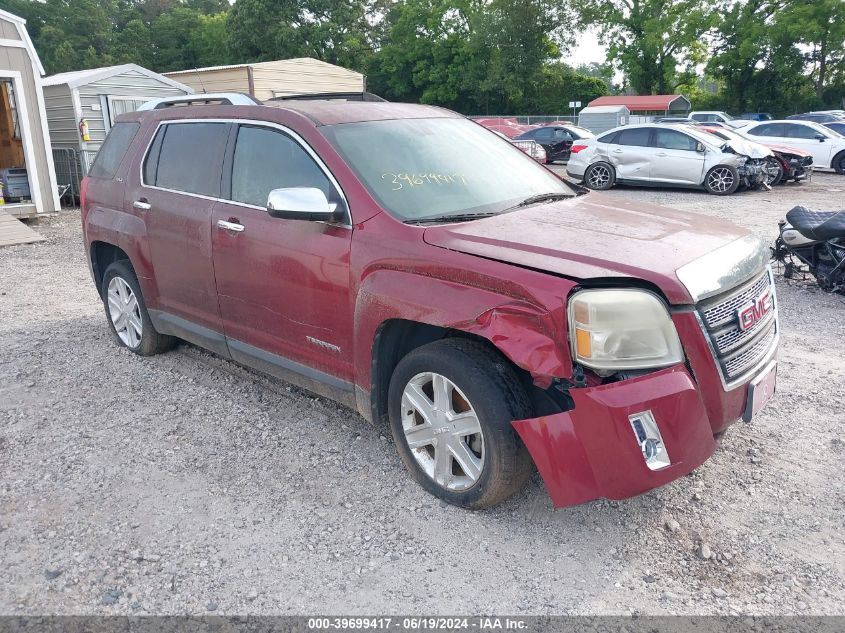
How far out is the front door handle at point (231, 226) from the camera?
407 centimetres

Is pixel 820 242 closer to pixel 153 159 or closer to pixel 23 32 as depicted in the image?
pixel 153 159

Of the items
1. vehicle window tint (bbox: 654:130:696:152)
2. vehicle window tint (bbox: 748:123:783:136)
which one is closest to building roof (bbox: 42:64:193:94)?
vehicle window tint (bbox: 654:130:696:152)

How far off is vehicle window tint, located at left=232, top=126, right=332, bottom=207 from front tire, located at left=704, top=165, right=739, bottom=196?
44.8ft

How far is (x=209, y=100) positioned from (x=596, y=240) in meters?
3.00

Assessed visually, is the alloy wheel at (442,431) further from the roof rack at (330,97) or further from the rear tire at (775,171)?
the rear tire at (775,171)

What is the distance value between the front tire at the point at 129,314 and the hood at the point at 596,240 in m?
2.95

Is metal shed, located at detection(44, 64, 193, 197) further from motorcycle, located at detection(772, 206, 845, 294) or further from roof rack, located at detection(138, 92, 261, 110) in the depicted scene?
motorcycle, located at detection(772, 206, 845, 294)

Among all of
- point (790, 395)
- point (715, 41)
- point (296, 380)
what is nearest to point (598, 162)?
point (790, 395)

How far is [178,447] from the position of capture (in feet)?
13.3

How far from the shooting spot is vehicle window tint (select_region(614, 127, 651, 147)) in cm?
1631

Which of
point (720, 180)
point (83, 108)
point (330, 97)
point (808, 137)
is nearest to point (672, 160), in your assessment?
point (720, 180)

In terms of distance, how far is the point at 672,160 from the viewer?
623 inches

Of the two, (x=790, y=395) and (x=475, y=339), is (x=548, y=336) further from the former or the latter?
(x=790, y=395)

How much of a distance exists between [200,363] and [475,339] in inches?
114
